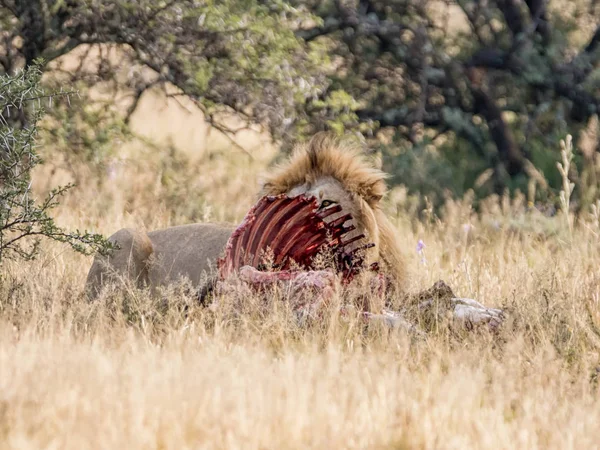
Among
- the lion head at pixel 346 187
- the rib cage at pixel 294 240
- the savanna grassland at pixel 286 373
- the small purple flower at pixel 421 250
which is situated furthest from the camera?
the small purple flower at pixel 421 250

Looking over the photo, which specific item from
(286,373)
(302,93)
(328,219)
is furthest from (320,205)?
(302,93)

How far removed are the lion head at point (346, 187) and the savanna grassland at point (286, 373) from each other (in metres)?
0.70

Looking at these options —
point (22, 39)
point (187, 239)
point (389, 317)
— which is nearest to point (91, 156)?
point (22, 39)

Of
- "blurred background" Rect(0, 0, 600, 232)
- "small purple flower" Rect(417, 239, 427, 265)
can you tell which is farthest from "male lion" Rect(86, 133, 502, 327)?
"blurred background" Rect(0, 0, 600, 232)

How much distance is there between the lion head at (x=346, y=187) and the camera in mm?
5676

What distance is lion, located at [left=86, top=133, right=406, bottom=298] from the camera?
573 cm

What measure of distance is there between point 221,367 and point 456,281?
3215 millimetres

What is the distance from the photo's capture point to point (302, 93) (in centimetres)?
851

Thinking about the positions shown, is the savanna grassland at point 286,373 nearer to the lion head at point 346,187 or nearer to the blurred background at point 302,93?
the lion head at point 346,187

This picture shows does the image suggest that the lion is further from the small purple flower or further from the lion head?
the small purple flower

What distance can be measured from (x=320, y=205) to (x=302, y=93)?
3.00 meters

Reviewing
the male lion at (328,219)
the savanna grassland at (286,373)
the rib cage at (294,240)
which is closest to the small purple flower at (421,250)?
the savanna grassland at (286,373)

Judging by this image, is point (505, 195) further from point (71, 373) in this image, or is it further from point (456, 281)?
point (71, 373)

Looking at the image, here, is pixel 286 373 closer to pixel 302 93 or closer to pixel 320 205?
pixel 320 205
